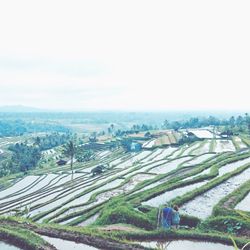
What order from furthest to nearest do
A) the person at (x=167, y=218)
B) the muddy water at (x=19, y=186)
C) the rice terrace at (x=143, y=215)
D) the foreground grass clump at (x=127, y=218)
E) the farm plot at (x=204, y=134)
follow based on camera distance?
the farm plot at (x=204, y=134) < the muddy water at (x=19, y=186) < the foreground grass clump at (x=127, y=218) < the person at (x=167, y=218) < the rice terrace at (x=143, y=215)

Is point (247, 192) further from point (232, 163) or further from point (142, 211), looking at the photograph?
point (232, 163)

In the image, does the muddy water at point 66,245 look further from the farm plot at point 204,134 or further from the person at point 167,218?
the farm plot at point 204,134

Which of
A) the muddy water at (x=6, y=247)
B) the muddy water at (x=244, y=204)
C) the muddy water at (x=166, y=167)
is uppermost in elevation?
Answer: the muddy water at (x=244, y=204)

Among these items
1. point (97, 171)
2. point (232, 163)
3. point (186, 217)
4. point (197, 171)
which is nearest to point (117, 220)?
point (186, 217)

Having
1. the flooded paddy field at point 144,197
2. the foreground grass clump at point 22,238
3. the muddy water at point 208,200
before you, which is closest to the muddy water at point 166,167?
the flooded paddy field at point 144,197

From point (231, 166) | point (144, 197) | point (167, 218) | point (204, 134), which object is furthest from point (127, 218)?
point (204, 134)

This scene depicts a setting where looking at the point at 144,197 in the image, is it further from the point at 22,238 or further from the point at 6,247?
the point at 6,247

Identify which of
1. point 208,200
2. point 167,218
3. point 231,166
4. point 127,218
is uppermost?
point 167,218

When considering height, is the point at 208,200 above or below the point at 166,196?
above

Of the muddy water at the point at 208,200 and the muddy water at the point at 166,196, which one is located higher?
the muddy water at the point at 208,200
